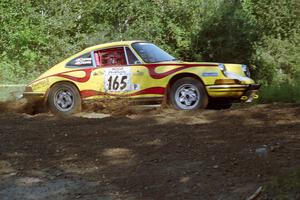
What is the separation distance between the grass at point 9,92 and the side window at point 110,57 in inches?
125

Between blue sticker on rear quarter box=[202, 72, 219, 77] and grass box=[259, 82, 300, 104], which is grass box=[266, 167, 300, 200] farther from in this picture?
grass box=[259, 82, 300, 104]

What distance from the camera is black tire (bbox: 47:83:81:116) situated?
1108 cm

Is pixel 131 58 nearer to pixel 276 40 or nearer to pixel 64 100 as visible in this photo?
pixel 64 100

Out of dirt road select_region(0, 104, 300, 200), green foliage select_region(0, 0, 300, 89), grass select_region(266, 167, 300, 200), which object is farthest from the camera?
green foliage select_region(0, 0, 300, 89)

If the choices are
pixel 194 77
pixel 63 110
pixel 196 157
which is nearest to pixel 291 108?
pixel 194 77

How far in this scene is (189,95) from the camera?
33.2ft

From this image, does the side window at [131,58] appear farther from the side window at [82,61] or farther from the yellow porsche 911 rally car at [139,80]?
the side window at [82,61]

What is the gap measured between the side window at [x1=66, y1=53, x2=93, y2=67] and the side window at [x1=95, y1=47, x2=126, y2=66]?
157 millimetres

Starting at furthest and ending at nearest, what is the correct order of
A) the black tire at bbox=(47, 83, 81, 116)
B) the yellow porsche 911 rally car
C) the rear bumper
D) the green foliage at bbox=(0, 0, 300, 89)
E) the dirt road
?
1. the green foliage at bbox=(0, 0, 300, 89)
2. the black tire at bbox=(47, 83, 81, 116)
3. the yellow porsche 911 rally car
4. the rear bumper
5. the dirt road

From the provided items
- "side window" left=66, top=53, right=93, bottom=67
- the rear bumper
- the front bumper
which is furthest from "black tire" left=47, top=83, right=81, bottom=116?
the rear bumper

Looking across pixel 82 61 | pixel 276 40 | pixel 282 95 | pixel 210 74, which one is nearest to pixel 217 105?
pixel 210 74

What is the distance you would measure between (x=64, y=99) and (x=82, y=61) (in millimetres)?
851

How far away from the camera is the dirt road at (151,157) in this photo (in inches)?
204

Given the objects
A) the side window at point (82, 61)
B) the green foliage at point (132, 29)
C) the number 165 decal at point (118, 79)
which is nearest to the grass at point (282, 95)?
the number 165 decal at point (118, 79)
